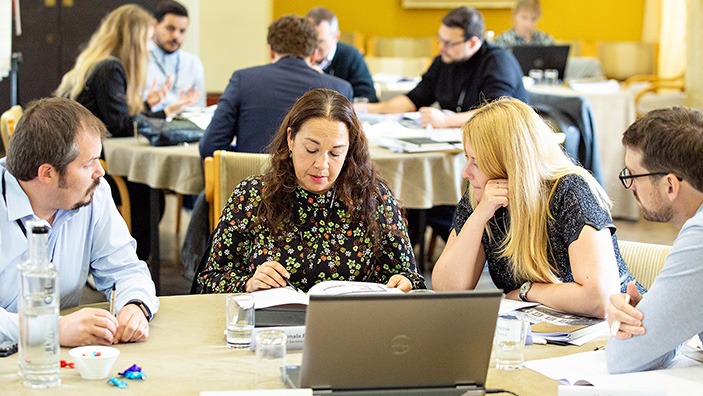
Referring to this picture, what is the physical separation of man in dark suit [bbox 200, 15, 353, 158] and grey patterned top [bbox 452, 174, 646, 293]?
1.77 m

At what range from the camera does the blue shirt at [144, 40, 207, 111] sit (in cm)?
Answer: 577

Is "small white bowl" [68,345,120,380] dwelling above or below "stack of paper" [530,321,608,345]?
above

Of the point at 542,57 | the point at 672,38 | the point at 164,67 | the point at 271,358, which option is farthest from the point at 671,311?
the point at 672,38

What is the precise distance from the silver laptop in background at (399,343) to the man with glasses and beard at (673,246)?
0.38m

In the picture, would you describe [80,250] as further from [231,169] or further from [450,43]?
[450,43]

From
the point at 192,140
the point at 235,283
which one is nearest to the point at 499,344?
the point at 235,283

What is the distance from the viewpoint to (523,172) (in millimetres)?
2492

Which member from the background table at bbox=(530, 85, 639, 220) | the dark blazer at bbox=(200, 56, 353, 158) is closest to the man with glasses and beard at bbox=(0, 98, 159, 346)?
the dark blazer at bbox=(200, 56, 353, 158)

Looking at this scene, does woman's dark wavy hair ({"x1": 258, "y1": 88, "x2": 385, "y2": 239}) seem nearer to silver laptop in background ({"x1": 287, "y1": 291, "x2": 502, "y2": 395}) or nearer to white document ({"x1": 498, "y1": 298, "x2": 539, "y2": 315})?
white document ({"x1": 498, "y1": 298, "x2": 539, "y2": 315})

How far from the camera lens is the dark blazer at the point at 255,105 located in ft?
13.9

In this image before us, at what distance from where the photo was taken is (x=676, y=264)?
1.94m

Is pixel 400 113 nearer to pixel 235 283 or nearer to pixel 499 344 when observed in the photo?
pixel 235 283

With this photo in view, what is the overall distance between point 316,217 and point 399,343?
42.3 inches

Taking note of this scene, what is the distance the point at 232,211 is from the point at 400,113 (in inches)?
113
